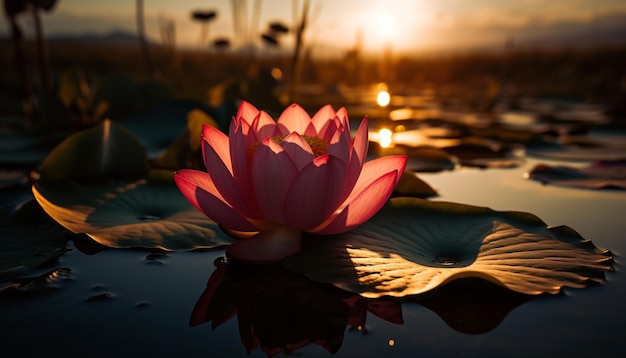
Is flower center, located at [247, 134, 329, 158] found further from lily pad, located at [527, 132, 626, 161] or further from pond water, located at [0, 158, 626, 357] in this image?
lily pad, located at [527, 132, 626, 161]

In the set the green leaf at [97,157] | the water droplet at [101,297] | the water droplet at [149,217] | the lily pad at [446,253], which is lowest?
the water droplet at [101,297]

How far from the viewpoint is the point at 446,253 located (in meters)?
0.93

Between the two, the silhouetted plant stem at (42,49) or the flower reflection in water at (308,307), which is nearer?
the flower reflection in water at (308,307)

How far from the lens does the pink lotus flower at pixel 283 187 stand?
82 centimetres

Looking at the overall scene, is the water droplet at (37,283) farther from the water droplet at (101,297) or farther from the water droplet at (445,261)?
the water droplet at (445,261)

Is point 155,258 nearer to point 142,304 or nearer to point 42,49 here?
point 142,304

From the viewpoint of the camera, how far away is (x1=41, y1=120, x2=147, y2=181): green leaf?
1.36 meters

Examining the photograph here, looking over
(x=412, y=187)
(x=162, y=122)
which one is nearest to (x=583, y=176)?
(x=412, y=187)

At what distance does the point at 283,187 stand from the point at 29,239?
22.6 inches

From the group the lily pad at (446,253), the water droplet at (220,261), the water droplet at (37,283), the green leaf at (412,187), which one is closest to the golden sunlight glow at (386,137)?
the green leaf at (412,187)

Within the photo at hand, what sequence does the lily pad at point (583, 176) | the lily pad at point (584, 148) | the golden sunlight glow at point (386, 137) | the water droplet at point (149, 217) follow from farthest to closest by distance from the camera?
the golden sunlight glow at point (386, 137) < the lily pad at point (584, 148) < the lily pad at point (583, 176) < the water droplet at point (149, 217)

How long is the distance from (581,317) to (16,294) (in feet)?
2.94

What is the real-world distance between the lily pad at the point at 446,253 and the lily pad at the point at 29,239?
48 cm

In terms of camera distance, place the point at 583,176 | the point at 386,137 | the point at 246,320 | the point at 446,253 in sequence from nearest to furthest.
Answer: the point at 246,320
the point at 446,253
the point at 583,176
the point at 386,137
